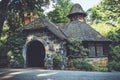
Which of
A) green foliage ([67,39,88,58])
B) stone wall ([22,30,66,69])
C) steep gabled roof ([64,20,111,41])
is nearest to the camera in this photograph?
stone wall ([22,30,66,69])

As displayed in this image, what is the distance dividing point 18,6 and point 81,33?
11267 millimetres

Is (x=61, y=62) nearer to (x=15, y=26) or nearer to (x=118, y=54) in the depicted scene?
(x=15, y=26)

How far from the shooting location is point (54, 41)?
23812mm

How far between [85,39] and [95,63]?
2.97m

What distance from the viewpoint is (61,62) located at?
904 inches

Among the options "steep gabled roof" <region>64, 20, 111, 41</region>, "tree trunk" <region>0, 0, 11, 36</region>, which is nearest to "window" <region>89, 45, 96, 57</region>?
"steep gabled roof" <region>64, 20, 111, 41</region>

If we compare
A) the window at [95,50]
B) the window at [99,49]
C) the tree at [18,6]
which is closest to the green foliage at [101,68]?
the window at [95,50]

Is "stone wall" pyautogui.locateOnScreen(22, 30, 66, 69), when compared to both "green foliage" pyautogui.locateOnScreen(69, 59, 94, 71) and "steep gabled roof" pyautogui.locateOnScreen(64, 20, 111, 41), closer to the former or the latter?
"green foliage" pyautogui.locateOnScreen(69, 59, 94, 71)

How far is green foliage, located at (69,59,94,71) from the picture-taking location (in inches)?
906

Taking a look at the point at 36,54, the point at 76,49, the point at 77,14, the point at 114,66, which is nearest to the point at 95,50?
the point at 76,49

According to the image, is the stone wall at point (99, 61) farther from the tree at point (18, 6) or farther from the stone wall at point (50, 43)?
the tree at point (18, 6)

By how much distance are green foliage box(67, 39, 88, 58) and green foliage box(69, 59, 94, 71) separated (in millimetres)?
926

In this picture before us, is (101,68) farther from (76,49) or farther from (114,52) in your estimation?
(114,52)

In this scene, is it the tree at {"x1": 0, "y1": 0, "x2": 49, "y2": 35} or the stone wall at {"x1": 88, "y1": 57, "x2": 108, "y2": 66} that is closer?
the tree at {"x1": 0, "y1": 0, "x2": 49, "y2": 35}
